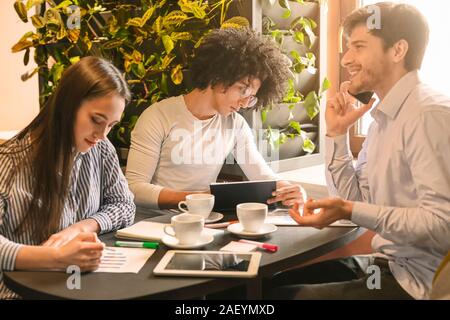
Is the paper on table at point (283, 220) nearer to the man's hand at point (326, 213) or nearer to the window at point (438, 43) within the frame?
the man's hand at point (326, 213)

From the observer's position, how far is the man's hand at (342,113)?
6.34 ft

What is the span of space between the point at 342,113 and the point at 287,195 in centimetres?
39

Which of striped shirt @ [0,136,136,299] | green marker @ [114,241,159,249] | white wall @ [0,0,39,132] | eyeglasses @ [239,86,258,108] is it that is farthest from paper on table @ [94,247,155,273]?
white wall @ [0,0,39,132]

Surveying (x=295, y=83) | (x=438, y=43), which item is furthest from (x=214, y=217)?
(x=438, y=43)

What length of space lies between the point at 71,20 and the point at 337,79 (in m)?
1.50

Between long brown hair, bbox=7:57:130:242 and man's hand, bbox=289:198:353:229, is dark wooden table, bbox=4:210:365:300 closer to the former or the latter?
man's hand, bbox=289:198:353:229

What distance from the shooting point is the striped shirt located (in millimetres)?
1407

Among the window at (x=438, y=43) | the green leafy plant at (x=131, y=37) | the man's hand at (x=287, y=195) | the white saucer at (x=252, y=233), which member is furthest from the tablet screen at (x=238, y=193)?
the window at (x=438, y=43)

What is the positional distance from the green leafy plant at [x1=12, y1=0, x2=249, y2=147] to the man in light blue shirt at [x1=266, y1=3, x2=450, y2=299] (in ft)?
3.03

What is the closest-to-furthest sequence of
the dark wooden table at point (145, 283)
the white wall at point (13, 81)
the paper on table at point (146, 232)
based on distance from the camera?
the dark wooden table at point (145, 283)
the paper on table at point (146, 232)
the white wall at point (13, 81)

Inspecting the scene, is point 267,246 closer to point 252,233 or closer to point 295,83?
point 252,233

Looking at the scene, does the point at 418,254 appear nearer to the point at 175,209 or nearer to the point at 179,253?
the point at 179,253

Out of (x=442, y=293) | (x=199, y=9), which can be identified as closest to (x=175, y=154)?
(x=199, y=9)

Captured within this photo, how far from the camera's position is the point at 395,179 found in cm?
156
